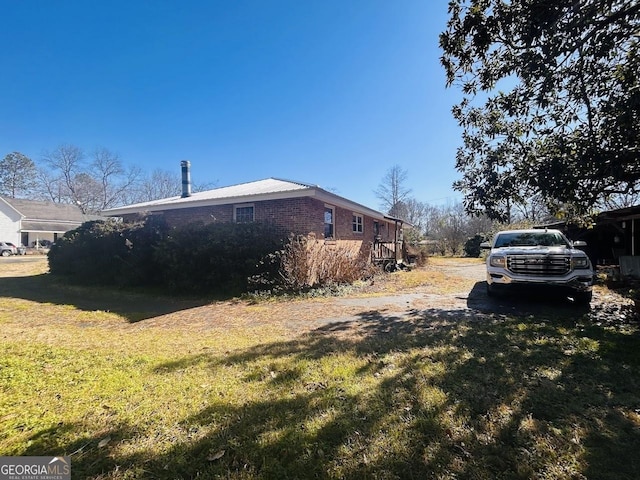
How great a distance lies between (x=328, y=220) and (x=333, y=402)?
407 inches

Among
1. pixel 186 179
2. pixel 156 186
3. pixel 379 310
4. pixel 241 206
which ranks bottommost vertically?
pixel 379 310

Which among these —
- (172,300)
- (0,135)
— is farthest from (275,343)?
(0,135)

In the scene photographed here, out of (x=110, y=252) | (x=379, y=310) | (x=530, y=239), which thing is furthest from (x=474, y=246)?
(x=110, y=252)

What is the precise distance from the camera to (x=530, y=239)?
7.91 metres

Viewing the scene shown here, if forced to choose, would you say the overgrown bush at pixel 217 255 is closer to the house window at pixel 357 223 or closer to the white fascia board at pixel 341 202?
the white fascia board at pixel 341 202

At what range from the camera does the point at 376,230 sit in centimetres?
1855

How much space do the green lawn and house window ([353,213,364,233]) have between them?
407 inches

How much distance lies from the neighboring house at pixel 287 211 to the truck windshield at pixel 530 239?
233 inches

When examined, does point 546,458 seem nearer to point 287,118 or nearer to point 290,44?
point 290,44

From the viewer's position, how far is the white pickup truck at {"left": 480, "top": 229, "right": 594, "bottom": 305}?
6.32 m

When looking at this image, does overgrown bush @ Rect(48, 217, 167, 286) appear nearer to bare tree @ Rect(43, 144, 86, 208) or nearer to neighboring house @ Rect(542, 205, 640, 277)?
neighboring house @ Rect(542, 205, 640, 277)

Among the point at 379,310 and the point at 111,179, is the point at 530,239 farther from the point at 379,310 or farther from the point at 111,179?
the point at 111,179

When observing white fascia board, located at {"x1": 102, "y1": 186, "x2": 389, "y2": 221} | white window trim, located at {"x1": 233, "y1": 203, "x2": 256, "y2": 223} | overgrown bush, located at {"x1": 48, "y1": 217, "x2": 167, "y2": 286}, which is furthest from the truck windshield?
overgrown bush, located at {"x1": 48, "y1": 217, "x2": 167, "y2": 286}

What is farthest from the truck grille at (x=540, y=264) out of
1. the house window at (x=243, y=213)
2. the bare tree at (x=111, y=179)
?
the bare tree at (x=111, y=179)
